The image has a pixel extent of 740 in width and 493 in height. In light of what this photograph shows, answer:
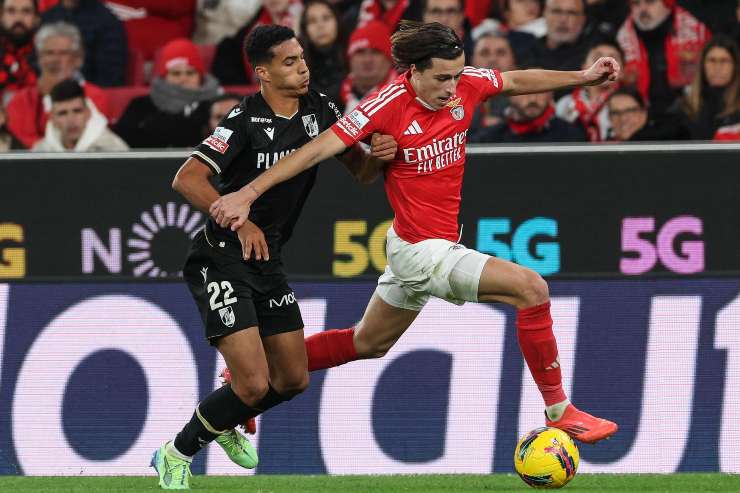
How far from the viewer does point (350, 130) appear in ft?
21.4

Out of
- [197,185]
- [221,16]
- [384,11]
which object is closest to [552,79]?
[197,185]

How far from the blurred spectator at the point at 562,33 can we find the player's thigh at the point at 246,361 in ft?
14.3

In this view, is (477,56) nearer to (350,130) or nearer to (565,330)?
(565,330)

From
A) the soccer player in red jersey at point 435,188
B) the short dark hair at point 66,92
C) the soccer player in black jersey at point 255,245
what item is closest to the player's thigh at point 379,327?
the soccer player in red jersey at point 435,188

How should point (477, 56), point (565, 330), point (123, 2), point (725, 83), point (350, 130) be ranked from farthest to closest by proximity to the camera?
point (123, 2) → point (477, 56) → point (725, 83) → point (565, 330) → point (350, 130)

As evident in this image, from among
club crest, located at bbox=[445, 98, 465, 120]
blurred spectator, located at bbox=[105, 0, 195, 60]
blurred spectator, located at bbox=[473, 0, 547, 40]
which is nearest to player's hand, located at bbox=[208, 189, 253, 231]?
club crest, located at bbox=[445, 98, 465, 120]

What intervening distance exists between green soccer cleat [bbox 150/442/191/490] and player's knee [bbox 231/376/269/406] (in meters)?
0.46

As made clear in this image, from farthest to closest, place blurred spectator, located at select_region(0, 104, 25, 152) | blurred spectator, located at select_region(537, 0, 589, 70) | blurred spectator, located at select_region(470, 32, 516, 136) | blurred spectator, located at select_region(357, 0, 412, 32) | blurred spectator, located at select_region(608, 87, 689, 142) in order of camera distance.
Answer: blurred spectator, located at select_region(357, 0, 412, 32), blurred spectator, located at select_region(0, 104, 25, 152), blurred spectator, located at select_region(537, 0, 589, 70), blurred spectator, located at select_region(470, 32, 516, 136), blurred spectator, located at select_region(608, 87, 689, 142)

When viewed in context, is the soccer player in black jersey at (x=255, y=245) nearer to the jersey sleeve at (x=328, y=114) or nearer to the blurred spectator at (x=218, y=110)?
the jersey sleeve at (x=328, y=114)

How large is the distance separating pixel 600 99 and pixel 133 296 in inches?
146

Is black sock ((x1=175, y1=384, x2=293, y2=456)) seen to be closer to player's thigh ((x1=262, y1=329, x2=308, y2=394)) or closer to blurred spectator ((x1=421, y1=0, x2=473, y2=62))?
player's thigh ((x1=262, y1=329, x2=308, y2=394))

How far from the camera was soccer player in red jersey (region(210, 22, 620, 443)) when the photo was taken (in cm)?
641

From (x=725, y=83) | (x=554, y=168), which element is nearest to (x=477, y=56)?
(x=725, y=83)

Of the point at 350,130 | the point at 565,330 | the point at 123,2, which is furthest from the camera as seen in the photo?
the point at 123,2
